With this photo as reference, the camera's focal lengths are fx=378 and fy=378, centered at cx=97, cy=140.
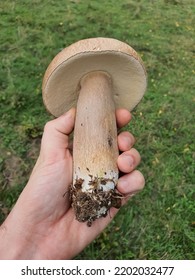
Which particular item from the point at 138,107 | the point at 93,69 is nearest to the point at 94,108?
the point at 93,69

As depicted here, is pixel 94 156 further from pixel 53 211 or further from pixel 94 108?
pixel 53 211

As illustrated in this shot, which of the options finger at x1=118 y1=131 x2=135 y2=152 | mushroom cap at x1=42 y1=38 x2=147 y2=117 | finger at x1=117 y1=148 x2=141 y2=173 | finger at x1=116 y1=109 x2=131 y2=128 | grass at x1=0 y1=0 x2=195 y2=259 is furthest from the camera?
grass at x1=0 y1=0 x2=195 y2=259

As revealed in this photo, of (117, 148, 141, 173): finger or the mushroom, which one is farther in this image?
(117, 148, 141, 173): finger

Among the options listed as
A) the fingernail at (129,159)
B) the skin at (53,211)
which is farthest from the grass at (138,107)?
the fingernail at (129,159)

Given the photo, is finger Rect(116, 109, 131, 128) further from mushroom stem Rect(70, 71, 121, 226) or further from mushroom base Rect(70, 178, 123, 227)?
mushroom base Rect(70, 178, 123, 227)

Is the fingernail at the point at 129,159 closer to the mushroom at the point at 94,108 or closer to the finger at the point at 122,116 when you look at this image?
the mushroom at the point at 94,108

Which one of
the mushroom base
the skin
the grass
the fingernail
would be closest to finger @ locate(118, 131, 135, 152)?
the skin
